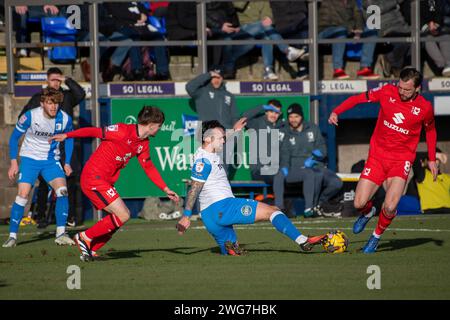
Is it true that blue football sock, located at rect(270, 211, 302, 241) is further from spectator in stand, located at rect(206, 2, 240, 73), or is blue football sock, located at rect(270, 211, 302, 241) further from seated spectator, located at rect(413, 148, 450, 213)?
spectator in stand, located at rect(206, 2, 240, 73)

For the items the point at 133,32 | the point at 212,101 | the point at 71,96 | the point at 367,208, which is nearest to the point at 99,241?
the point at 367,208

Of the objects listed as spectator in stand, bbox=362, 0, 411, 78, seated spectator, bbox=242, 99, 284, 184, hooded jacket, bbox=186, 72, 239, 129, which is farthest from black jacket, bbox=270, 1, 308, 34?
hooded jacket, bbox=186, 72, 239, 129

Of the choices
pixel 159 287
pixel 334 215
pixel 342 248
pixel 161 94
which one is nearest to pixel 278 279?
pixel 159 287

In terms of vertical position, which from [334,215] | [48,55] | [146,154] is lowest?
[334,215]

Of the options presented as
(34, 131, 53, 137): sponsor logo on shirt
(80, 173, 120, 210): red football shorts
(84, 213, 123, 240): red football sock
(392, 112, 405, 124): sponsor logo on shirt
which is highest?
(392, 112, 405, 124): sponsor logo on shirt

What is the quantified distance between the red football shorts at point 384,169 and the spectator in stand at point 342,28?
755 centimetres

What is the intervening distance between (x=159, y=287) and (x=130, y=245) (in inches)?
181

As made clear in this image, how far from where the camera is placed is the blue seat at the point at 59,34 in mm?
19703

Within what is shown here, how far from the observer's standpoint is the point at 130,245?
1406 centimetres

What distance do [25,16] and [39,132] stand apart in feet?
20.8

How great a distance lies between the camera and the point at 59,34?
19766 mm

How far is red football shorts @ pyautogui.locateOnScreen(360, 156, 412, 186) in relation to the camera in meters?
12.3

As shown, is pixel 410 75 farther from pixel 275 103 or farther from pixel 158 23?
pixel 158 23

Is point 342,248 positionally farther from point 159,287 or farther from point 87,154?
point 87,154
